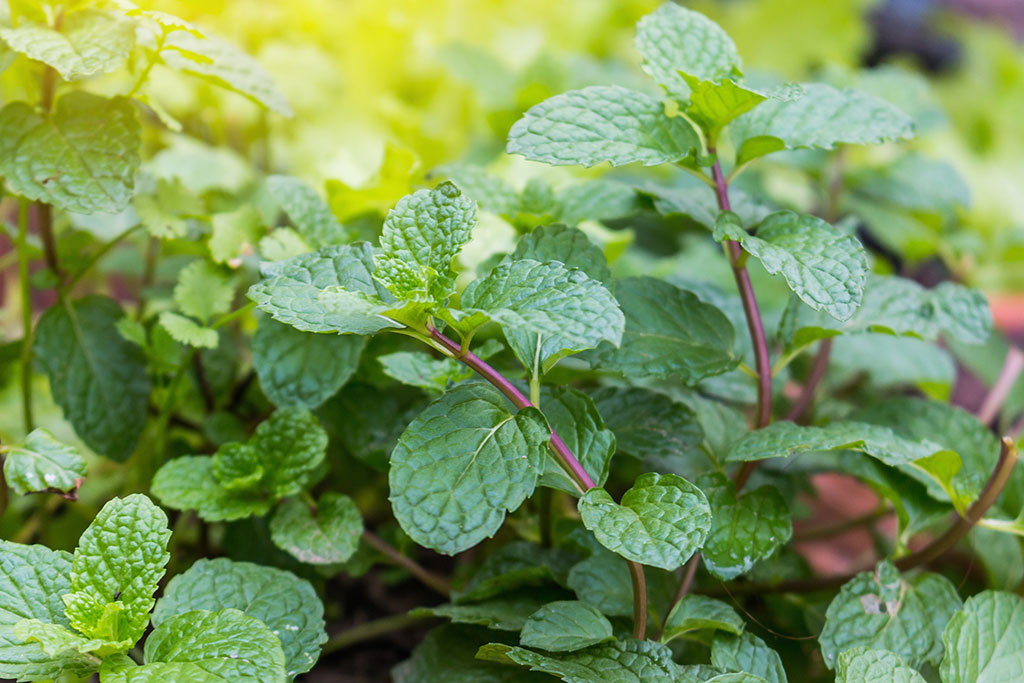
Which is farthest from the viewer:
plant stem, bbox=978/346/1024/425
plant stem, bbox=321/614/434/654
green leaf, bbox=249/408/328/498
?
plant stem, bbox=978/346/1024/425

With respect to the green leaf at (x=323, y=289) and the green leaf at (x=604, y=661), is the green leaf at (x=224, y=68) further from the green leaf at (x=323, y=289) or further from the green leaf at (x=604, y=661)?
the green leaf at (x=604, y=661)

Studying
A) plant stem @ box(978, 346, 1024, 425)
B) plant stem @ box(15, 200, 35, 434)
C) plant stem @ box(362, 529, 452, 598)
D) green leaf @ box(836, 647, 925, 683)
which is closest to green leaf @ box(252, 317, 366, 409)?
plant stem @ box(362, 529, 452, 598)

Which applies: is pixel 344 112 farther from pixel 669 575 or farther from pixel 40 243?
pixel 669 575

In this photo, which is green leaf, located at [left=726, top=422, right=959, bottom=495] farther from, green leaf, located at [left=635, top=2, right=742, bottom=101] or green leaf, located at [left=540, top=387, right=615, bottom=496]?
green leaf, located at [left=635, top=2, right=742, bottom=101]

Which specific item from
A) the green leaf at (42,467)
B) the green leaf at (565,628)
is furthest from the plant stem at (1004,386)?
the green leaf at (42,467)

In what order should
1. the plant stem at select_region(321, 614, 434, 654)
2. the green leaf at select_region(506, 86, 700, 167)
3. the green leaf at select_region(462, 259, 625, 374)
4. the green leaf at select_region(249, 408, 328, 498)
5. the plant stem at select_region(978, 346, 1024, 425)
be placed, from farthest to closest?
1. the plant stem at select_region(978, 346, 1024, 425)
2. the plant stem at select_region(321, 614, 434, 654)
3. the green leaf at select_region(249, 408, 328, 498)
4. the green leaf at select_region(506, 86, 700, 167)
5. the green leaf at select_region(462, 259, 625, 374)

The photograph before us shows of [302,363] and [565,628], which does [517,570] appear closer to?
[565,628]

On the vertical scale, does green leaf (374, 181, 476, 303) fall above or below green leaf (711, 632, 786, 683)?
above
